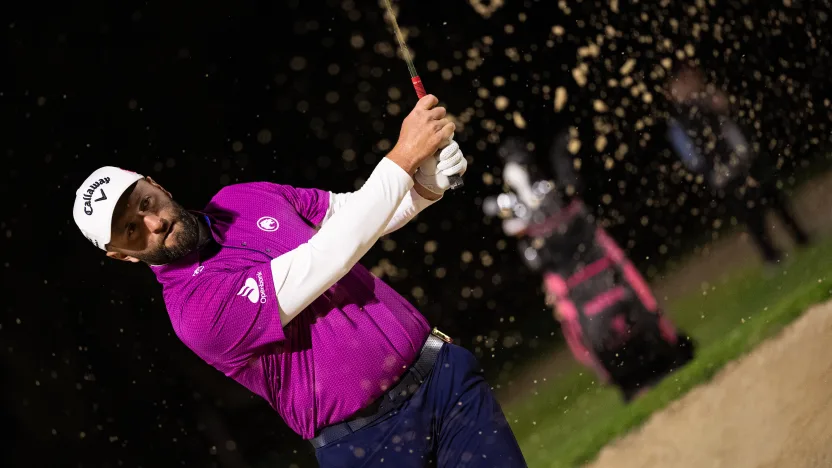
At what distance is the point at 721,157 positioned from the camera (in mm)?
4848

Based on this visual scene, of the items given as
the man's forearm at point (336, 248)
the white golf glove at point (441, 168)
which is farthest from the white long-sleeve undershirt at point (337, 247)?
the white golf glove at point (441, 168)

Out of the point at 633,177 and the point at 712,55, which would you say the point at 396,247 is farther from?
the point at 712,55

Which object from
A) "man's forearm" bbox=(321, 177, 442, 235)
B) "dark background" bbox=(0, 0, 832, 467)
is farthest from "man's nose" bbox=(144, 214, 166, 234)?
"dark background" bbox=(0, 0, 832, 467)

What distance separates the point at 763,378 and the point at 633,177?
1320mm

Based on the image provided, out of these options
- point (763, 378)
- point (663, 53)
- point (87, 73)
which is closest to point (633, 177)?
point (663, 53)

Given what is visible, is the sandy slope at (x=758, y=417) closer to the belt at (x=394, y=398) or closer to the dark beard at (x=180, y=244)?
the belt at (x=394, y=398)

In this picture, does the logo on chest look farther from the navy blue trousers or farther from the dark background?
the dark background

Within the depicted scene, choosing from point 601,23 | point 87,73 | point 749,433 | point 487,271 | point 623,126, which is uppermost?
point 87,73

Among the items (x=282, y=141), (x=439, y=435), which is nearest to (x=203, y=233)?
(x=439, y=435)

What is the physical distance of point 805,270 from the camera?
465cm

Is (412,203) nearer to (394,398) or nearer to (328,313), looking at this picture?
(328,313)

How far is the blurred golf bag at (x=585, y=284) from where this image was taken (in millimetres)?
4320

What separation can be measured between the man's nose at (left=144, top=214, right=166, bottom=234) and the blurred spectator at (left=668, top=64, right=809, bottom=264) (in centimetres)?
343

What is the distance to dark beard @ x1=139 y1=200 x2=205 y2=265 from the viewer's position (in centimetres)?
209
